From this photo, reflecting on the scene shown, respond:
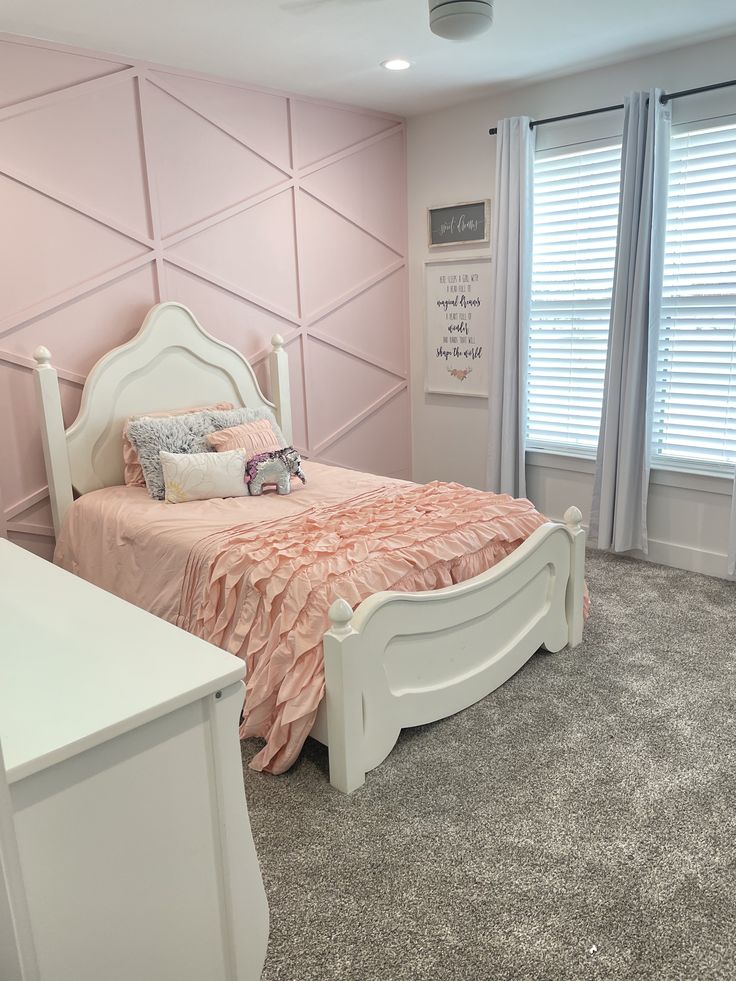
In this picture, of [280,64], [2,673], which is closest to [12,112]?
[280,64]

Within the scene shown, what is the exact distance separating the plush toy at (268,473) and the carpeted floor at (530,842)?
1.26 m

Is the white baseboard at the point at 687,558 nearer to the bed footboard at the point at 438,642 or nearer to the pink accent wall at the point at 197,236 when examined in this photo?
→ the bed footboard at the point at 438,642

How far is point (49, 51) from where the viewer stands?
10.3 ft

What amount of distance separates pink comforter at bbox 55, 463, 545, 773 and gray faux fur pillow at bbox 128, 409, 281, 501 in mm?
112

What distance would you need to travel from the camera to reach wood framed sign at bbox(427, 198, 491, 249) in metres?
4.32

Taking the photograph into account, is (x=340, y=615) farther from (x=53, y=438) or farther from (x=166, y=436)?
(x=53, y=438)

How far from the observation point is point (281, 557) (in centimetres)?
241

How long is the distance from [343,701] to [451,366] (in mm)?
2981

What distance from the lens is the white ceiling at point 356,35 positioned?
2.82m

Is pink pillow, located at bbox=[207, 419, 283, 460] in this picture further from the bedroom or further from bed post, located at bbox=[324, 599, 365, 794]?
bed post, located at bbox=[324, 599, 365, 794]

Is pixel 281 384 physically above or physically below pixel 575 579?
above

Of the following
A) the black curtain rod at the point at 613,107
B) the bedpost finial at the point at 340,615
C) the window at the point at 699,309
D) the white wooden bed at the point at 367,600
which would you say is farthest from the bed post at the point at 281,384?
the bedpost finial at the point at 340,615

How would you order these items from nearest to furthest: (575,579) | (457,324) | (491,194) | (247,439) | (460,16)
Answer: (460,16), (575,579), (247,439), (491,194), (457,324)

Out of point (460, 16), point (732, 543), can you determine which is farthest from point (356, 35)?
point (732, 543)
